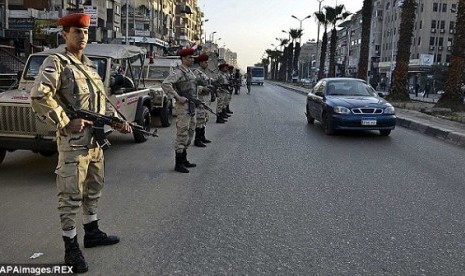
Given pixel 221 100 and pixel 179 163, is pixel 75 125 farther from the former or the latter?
pixel 221 100

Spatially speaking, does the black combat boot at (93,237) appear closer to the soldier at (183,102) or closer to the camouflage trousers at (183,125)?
the soldier at (183,102)

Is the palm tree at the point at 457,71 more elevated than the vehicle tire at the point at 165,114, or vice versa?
the palm tree at the point at 457,71

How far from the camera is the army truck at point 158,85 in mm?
11867

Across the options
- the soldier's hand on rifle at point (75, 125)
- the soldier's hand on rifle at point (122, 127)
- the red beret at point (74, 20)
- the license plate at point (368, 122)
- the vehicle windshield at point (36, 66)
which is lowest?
the license plate at point (368, 122)

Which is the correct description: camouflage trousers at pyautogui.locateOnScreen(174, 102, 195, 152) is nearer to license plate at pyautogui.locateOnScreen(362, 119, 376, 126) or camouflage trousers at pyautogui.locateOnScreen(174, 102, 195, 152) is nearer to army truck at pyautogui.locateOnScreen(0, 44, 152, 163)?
army truck at pyautogui.locateOnScreen(0, 44, 152, 163)

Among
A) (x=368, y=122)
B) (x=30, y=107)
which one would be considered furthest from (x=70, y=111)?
(x=368, y=122)

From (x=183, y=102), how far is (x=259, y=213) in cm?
257

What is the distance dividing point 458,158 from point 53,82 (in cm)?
798

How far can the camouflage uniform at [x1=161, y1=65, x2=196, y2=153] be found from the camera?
707 cm

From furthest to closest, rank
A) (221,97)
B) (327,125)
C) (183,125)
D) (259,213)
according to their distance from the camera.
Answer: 1. (221,97)
2. (327,125)
3. (183,125)
4. (259,213)

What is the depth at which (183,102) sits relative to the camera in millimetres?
6969

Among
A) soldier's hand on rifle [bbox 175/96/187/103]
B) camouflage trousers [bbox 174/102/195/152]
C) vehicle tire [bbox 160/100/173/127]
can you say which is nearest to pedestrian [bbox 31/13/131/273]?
soldier's hand on rifle [bbox 175/96/187/103]

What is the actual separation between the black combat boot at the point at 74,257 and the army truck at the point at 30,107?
1862mm

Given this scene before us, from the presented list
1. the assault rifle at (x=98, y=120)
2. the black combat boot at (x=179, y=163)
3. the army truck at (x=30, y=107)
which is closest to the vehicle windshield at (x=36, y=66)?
the army truck at (x=30, y=107)
